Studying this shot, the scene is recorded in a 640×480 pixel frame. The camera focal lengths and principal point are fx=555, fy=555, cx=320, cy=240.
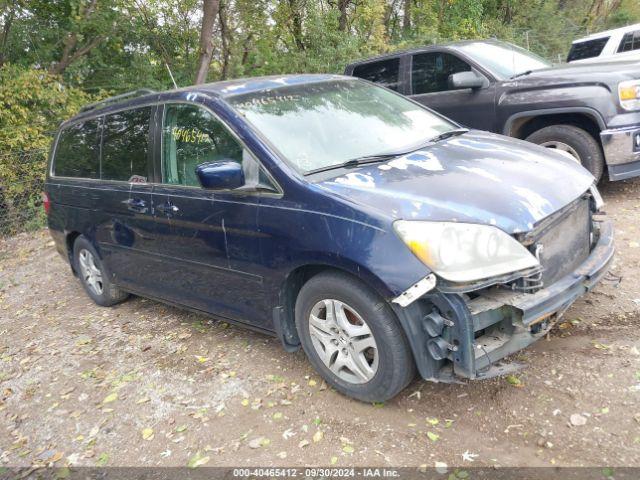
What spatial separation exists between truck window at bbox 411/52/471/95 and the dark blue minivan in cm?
267

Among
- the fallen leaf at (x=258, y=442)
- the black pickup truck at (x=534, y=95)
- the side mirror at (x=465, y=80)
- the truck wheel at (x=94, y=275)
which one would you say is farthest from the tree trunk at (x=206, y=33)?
the fallen leaf at (x=258, y=442)

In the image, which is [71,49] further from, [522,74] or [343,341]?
[343,341]

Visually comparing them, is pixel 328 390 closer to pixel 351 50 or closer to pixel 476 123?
pixel 476 123

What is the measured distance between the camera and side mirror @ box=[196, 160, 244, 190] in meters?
3.23

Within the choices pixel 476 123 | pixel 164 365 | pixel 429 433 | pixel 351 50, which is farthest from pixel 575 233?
pixel 351 50

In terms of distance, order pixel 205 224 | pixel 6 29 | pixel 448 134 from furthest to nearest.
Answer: pixel 6 29 → pixel 448 134 → pixel 205 224

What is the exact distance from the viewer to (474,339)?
2699mm

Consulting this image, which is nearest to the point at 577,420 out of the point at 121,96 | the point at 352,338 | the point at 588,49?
the point at 352,338

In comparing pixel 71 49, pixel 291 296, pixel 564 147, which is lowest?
pixel 291 296

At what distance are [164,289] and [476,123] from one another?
13.6ft

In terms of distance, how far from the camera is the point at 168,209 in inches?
156

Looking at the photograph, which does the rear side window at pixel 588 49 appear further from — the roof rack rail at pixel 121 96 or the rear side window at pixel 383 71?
the roof rack rail at pixel 121 96

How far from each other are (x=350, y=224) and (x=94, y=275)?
3.43 meters

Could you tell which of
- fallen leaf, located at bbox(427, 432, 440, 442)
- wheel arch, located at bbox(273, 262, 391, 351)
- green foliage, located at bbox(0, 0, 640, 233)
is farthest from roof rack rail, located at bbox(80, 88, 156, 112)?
green foliage, located at bbox(0, 0, 640, 233)
